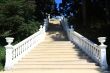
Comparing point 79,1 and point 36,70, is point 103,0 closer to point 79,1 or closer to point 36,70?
point 79,1

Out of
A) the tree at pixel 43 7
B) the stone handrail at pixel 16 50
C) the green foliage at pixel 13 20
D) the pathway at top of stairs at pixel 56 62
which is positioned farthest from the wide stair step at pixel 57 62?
the tree at pixel 43 7

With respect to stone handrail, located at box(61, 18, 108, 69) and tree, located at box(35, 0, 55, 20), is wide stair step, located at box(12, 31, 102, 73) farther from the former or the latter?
tree, located at box(35, 0, 55, 20)

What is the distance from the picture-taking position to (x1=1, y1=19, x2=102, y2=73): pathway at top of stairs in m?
12.7

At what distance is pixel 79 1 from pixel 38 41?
41.4 feet

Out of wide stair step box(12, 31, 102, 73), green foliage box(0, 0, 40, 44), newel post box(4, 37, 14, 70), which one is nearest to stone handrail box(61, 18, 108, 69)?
wide stair step box(12, 31, 102, 73)

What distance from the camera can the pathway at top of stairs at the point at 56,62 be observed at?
498 inches

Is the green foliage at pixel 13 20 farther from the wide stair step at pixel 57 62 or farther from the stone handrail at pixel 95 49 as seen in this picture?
the stone handrail at pixel 95 49

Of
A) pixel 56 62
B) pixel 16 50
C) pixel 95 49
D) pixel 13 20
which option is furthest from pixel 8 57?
pixel 13 20

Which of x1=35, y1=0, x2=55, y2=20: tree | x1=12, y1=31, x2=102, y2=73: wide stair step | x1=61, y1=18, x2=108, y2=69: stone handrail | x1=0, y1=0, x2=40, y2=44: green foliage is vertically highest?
x1=35, y1=0, x2=55, y2=20: tree

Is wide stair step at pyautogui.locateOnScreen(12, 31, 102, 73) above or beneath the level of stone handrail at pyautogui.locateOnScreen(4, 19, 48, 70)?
beneath

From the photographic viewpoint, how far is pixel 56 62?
1372 cm

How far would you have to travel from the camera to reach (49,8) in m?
33.8

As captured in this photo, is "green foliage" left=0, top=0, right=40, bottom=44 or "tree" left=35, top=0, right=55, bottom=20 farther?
"tree" left=35, top=0, right=55, bottom=20

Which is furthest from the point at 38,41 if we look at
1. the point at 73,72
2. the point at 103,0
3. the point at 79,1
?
the point at 79,1
